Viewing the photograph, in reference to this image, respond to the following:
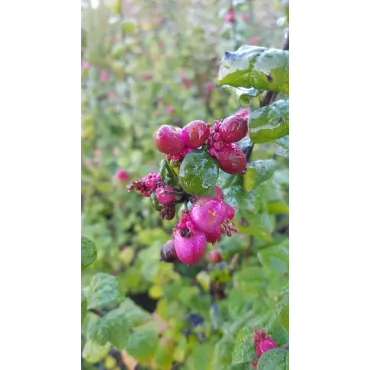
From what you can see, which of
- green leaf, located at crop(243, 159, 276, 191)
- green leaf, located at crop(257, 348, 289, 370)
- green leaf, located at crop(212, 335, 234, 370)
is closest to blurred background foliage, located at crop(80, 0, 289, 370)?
green leaf, located at crop(212, 335, 234, 370)

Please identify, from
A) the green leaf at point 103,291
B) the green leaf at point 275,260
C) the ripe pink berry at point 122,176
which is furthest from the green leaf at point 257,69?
the ripe pink berry at point 122,176

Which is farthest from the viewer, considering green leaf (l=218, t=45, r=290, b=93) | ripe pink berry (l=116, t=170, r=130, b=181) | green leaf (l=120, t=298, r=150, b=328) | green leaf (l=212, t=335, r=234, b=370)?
ripe pink berry (l=116, t=170, r=130, b=181)

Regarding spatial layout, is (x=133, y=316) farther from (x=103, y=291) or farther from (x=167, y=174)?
(x=167, y=174)

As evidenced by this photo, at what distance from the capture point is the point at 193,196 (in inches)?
17.7

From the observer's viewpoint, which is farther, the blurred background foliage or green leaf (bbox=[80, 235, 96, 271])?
the blurred background foliage

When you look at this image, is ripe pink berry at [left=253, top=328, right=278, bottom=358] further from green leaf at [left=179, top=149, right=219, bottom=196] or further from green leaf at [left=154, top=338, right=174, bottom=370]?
green leaf at [left=154, top=338, right=174, bottom=370]

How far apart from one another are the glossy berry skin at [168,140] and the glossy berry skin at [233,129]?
0.04 m

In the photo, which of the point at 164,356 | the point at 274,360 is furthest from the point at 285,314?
the point at 164,356

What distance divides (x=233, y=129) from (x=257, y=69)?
0.06 metres

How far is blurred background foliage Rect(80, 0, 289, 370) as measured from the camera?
96cm

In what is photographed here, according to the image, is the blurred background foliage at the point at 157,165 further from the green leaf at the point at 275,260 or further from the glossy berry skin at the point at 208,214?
the glossy berry skin at the point at 208,214
